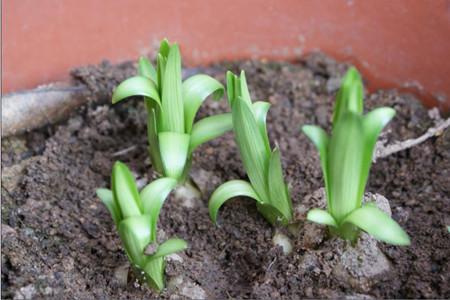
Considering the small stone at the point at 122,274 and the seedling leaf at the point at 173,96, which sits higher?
the seedling leaf at the point at 173,96

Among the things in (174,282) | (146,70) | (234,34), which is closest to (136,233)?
(174,282)

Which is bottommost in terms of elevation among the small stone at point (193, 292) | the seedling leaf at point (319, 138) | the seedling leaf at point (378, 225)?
the small stone at point (193, 292)

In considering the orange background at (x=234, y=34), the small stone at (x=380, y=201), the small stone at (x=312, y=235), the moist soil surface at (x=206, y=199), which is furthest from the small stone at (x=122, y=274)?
the orange background at (x=234, y=34)

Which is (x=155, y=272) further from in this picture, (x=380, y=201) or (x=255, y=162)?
(x=380, y=201)

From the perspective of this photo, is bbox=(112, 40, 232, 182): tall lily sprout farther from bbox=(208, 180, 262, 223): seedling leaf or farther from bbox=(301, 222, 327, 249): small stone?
bbox=(301, 222, 327, 249): small stone

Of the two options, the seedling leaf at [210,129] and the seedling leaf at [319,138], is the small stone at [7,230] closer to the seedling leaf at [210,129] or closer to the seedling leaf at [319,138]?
the seedling leaf at [210,129]

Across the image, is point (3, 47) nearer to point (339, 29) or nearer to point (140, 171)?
point (140, 171)
